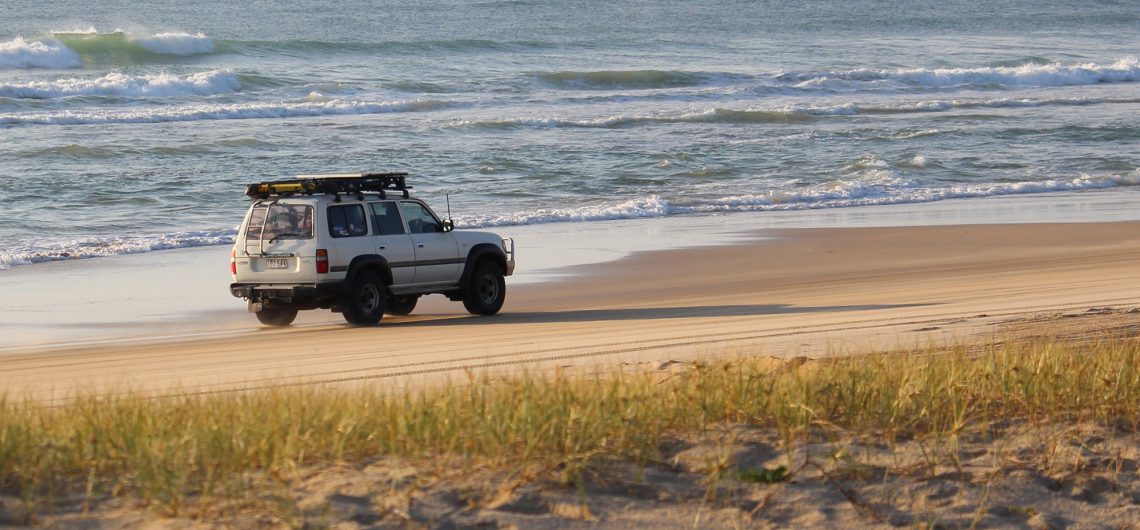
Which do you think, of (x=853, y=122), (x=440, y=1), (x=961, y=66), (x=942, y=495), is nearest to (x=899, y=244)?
(x=942, y=495)

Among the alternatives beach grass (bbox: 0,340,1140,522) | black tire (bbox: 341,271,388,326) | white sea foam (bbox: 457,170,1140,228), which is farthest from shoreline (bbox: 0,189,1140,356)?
beach grass (bbox: 0,340,1140,522)

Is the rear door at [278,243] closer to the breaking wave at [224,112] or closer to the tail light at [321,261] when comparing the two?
the tail light at [321,261]

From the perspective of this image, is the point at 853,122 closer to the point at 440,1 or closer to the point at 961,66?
the point at 961,66

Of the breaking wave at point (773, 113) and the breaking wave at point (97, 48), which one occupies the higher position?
the breaking wave at point (97, 48)

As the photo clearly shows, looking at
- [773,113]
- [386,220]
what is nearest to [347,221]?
[386,220]

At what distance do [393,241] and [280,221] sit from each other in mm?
1225

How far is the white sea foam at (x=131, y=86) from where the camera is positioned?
44500 mm

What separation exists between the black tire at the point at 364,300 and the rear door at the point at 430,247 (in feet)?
1.94

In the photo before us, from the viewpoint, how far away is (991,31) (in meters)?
82.9

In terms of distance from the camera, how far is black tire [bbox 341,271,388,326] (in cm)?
1415

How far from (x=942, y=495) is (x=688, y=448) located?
1175mm

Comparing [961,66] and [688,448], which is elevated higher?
[961,66]

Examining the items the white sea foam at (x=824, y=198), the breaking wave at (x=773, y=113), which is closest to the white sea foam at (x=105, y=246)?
the white sea foam at (x=824, y=198)

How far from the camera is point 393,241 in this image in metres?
14.7
